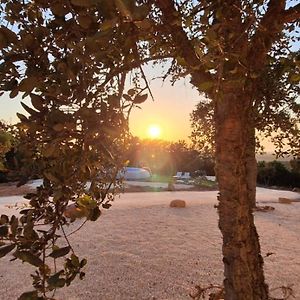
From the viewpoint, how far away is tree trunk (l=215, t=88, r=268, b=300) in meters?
2.21

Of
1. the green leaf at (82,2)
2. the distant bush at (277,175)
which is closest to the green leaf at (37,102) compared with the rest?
the green leaf at (82,2)

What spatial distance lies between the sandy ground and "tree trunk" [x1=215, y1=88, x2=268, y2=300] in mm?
2361

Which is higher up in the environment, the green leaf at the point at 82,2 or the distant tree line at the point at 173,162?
the distant tree line at the point at 173,162

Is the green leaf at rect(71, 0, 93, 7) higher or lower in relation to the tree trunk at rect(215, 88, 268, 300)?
higher

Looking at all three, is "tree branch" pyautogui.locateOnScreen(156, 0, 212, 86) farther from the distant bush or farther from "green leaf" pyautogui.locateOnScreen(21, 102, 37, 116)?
the distant bush

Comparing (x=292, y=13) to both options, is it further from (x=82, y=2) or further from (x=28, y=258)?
(x=28, y=258)

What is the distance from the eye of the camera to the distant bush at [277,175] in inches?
900

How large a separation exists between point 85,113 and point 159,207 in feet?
33.1

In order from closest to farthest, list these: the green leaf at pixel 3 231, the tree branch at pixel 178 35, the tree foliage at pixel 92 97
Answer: the tree foliage at pixel 92 97 < the green leaf at pixel 3 231 < the tree branch at pixel 178 35

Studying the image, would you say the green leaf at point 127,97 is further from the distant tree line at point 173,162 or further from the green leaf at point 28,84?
the distant tree line at point 173,162

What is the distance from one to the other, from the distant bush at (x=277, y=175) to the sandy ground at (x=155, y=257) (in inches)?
549

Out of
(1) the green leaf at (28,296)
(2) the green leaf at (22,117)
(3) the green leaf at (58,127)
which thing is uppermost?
(2) the green leaf at (22,117)

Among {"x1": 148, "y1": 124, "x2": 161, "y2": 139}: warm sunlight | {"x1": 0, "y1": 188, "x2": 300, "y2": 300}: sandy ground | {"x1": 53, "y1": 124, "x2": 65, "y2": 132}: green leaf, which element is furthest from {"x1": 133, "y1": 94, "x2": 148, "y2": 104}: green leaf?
{"x1": 0, "y1": 188, "x2": 300, "y2": 300}: sandy ground

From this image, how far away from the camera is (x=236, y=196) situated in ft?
7.24
